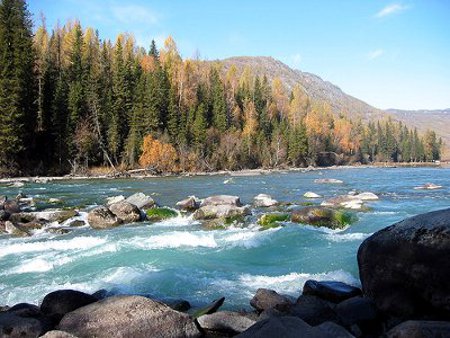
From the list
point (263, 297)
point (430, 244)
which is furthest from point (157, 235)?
point (430, 244)

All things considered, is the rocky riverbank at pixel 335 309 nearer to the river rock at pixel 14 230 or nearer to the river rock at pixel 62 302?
the river rock at pixel 62 302

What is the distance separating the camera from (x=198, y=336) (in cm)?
658

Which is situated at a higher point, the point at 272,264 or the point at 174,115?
the point at 174,115

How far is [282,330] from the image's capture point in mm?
5203

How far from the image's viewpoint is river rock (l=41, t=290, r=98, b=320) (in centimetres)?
763

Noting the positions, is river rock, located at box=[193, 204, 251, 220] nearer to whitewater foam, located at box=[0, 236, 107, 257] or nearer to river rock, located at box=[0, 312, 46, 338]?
whitewater foam, located at box=[0, 236, 107, 257]

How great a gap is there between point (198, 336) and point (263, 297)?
6.60 feet

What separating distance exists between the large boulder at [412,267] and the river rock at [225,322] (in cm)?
243

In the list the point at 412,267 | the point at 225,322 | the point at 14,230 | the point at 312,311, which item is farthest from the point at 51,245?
the point at 412,267

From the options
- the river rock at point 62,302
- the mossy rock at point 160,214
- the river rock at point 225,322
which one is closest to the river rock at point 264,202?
the mossy rock at point 160,214

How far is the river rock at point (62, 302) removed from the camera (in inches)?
300

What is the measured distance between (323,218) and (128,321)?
12151 millimetres

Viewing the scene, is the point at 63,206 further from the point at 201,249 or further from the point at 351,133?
the point at 351,133

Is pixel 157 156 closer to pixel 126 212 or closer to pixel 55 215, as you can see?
pixel 55 215
